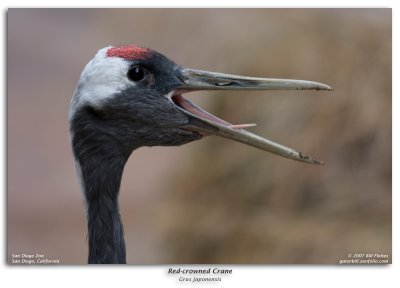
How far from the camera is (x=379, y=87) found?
8.34 ft

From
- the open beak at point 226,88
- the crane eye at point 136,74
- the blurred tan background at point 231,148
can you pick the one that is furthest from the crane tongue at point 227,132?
the blurred tan background at point 231,148

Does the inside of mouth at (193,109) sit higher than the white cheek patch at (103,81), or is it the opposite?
the white cheek patch at (103,81)

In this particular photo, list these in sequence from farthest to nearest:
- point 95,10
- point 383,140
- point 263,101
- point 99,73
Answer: point 263,101 → point 383,140 → point 95,10 → point 99,73

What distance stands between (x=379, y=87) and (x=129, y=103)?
1.07 metres

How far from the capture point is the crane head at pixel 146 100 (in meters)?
1.83

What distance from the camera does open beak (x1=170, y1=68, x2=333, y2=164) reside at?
74.8 inches

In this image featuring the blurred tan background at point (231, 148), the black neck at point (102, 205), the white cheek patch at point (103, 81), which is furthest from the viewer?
the blurred tan background at point (231, 148)

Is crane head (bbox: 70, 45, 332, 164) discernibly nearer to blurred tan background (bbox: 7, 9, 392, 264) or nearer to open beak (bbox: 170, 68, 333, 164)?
open beak (bbox: 170, 68, 333, 164)

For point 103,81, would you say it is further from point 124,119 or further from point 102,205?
point 102,205

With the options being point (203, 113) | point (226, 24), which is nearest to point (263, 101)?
point (226, 24)

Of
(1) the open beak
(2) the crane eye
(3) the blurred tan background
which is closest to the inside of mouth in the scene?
(1) the open beak

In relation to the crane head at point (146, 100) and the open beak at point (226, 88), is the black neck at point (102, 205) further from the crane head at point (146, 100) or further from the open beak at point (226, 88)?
the open beak at point (226, 88)

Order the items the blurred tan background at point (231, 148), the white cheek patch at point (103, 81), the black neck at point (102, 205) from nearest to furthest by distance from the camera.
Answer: the white cheek patch at point (103, 81) → the black neck at point (102, 205) → the blurred tan background at point (231, 148)
